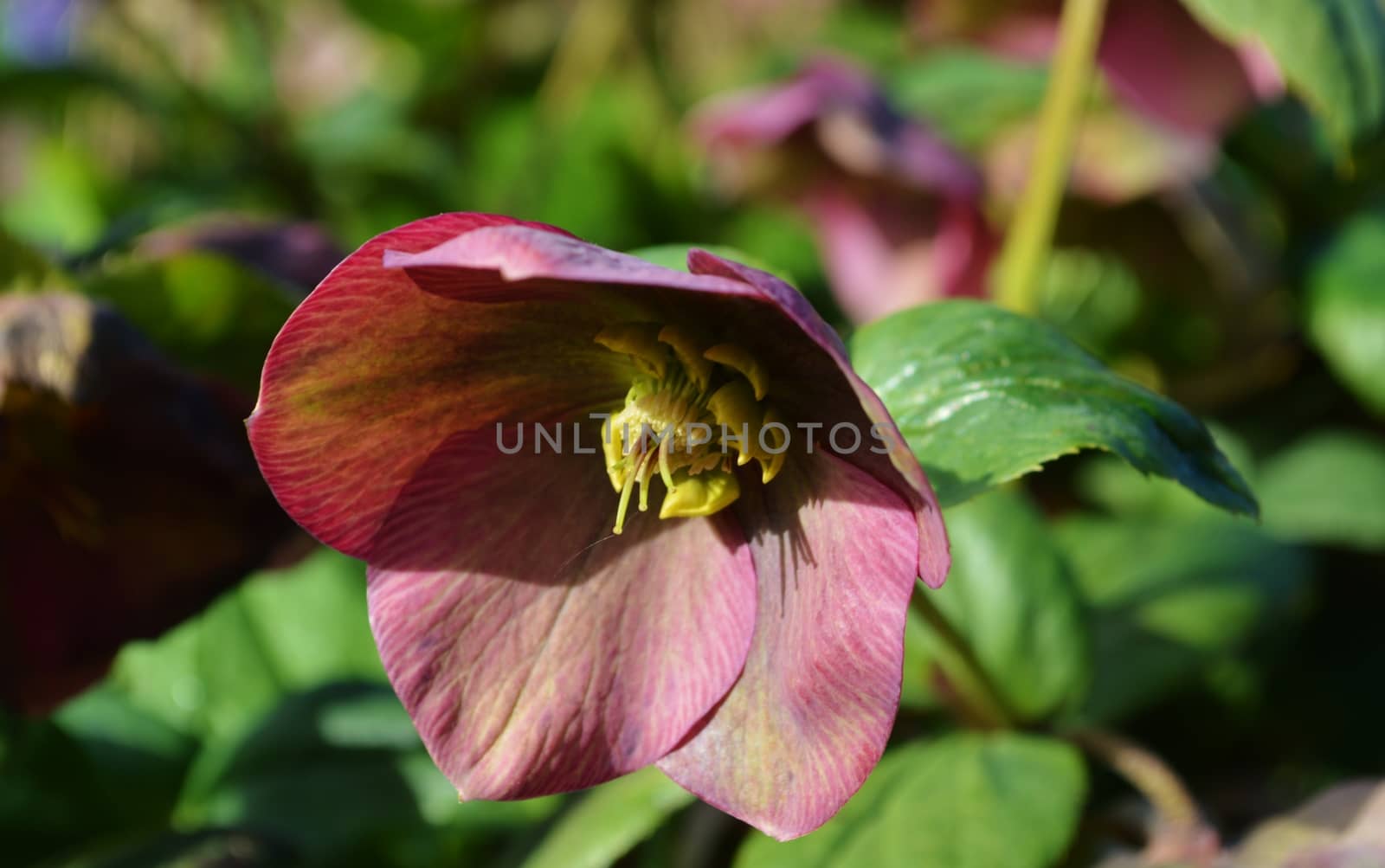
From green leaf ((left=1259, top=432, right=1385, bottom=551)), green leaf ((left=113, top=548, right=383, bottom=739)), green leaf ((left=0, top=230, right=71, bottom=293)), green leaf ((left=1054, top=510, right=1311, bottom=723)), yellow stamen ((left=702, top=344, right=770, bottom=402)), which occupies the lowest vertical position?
green leaf ((left=1259, top=432, right=1385, bottom=551))

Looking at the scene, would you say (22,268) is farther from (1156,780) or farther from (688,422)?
(1156,780)

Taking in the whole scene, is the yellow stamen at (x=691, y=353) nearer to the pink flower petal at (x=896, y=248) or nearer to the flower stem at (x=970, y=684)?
the flower stem at (x=970, y=684)

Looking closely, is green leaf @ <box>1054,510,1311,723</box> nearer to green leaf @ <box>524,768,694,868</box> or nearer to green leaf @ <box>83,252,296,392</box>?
green leaf @ <box>524,768,694,868</box>

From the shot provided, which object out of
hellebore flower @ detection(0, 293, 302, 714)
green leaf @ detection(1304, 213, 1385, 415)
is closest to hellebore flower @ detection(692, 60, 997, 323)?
green leaf @ detection(1304, 213, 1385, 415)

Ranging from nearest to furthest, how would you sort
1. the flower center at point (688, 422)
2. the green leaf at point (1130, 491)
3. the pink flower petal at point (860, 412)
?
1. the pink flower petal at point (860, 412)
2. the flower center at point (688, 422)
3. the green leaf at point (1130, 491)

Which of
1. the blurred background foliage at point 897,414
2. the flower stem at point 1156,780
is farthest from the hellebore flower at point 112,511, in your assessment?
the flower stem at point 1156,780

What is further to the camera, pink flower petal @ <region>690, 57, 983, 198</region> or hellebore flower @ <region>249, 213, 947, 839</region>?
pink flower petal @ <region>690, 57, 983, 198</region>

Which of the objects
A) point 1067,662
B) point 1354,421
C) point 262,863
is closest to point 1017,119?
point 1354,421

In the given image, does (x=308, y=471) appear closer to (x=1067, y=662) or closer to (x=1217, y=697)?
(x=1067, y=662)
